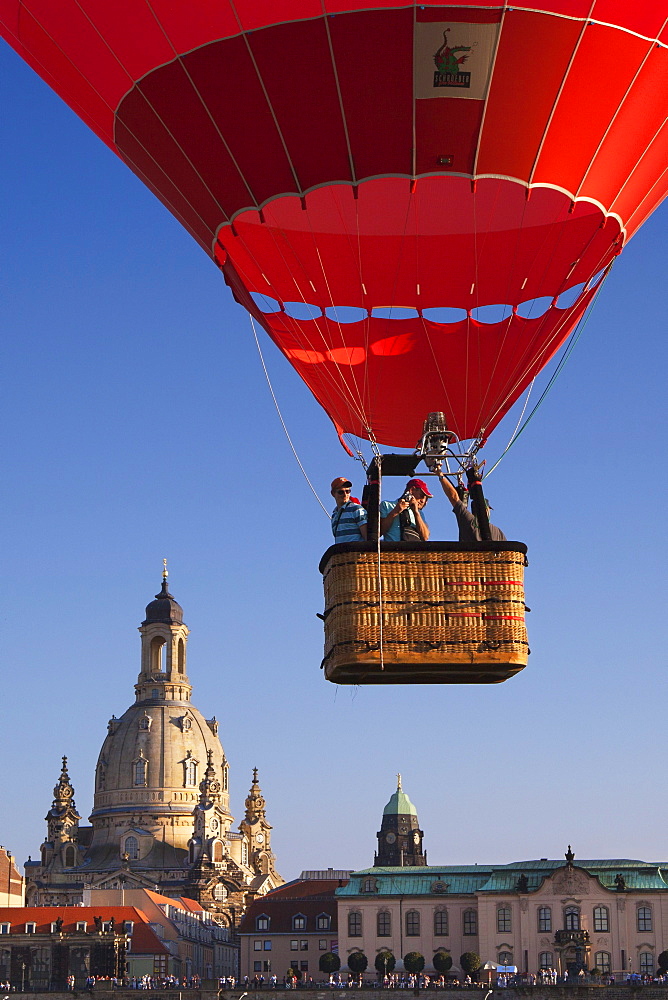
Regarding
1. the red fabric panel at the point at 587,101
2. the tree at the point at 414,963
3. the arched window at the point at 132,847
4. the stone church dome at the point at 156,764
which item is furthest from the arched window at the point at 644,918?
the red fabric panel at the point at 587,101

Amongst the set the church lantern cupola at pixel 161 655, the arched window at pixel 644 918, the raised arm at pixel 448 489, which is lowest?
the arched window at pixel 644 918

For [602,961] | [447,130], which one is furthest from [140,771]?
[447,130]

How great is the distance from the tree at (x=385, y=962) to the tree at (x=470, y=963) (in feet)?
8.40

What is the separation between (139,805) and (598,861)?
31.0 meters

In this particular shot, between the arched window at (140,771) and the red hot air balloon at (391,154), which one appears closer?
the red hot air balloon at (391,154)

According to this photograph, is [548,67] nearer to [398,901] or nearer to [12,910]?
[398,901]

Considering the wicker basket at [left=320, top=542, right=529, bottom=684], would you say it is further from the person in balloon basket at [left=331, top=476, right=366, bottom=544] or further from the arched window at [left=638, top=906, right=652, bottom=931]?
the arched window at [left=638, top=906, right=652, bottom=931]

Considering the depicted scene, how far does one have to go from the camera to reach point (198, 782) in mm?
87000

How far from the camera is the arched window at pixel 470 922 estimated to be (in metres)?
59.9

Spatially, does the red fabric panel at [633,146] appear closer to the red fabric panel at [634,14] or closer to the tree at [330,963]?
the red fabric panel at [634,14]

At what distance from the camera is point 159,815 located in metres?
84.6

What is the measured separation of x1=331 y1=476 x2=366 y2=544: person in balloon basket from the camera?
1203 cm

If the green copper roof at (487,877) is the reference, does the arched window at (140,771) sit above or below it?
above

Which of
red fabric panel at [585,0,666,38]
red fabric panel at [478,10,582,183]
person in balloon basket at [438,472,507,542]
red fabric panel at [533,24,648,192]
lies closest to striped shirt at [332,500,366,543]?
person in balloon basket at [438,472,507,542]
